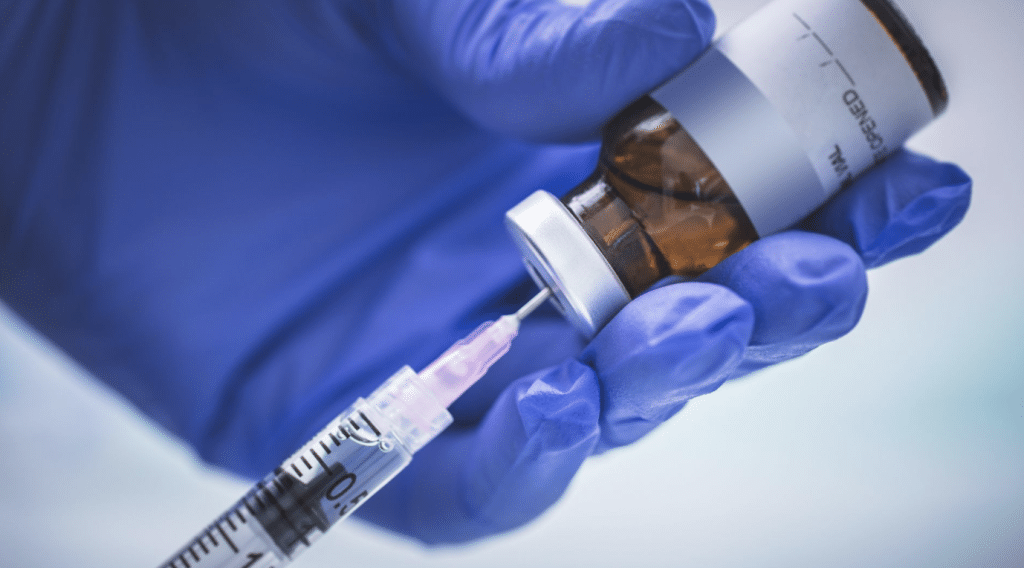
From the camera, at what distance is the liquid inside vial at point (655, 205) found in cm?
79

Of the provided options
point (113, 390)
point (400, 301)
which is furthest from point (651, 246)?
point (113, 390)

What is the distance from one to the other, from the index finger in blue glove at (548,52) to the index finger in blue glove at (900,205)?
0.31 m

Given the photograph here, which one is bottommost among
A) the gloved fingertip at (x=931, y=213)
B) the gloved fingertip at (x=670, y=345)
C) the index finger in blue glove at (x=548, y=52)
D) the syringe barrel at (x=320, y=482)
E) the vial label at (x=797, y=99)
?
the gloved fingertip at (x=931, y=213)

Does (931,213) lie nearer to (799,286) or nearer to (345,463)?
(799,286)

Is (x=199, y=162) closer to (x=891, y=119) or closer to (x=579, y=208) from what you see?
(x=579, y=208)

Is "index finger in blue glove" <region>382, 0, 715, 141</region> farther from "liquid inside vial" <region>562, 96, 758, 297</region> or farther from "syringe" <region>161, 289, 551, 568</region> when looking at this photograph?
"syringe" <region>161, 289, 551, 568</region>

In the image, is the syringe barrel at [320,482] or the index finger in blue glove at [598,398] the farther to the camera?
the syringe barrel at [320,482]

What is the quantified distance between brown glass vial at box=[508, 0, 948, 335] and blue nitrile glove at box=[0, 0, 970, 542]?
0.16ft

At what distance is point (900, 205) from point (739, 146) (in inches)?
10.8

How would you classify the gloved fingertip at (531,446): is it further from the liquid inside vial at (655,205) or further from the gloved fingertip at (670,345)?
the liquid inside vial at (655,205)

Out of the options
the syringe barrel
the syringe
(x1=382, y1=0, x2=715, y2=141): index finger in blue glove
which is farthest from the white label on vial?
the syringe barrel

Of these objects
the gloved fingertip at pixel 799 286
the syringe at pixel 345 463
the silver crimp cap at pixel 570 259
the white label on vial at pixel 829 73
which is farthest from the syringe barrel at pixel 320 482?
the white label on vial at pixel 829 73

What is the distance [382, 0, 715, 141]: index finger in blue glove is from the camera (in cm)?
84

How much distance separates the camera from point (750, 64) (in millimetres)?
768
